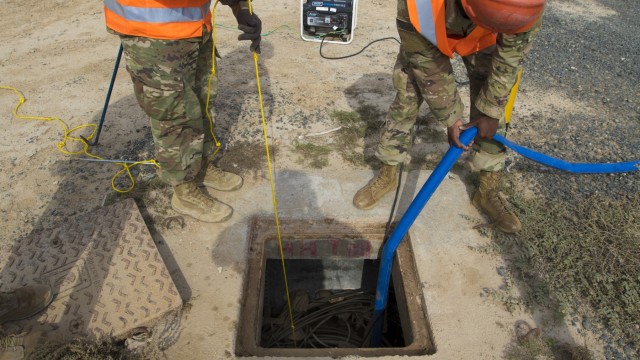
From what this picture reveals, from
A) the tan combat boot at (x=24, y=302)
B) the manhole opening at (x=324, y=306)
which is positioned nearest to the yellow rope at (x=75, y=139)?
the tan combat boot at (x=24, y=302)

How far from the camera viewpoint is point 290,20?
6.02m

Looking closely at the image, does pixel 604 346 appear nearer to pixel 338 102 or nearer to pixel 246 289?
pixel 246 289

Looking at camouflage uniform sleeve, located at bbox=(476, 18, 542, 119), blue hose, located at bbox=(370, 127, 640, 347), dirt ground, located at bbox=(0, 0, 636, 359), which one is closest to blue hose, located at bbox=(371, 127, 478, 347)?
blue hose, located at bbox=(370, 127, 640, 347)

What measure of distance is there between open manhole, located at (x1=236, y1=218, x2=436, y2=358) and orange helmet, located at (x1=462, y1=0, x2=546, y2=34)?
1495 millimetres

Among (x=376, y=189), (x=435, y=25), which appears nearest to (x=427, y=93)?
(x=435, y=25)

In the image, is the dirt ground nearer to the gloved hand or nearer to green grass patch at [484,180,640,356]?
green grass patch at [484,180,640,356]

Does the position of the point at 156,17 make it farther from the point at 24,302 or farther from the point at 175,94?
the point at 24,302

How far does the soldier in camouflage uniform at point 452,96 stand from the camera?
2.22 m

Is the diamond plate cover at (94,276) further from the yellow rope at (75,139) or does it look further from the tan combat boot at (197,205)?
the yellow rope at (75,139)

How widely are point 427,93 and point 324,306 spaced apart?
1.87 meters

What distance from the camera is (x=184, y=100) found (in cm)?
256

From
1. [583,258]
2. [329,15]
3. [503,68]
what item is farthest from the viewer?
[329,15]

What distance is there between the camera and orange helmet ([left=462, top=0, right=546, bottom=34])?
173cm

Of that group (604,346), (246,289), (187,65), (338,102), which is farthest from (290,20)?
(604,346)
